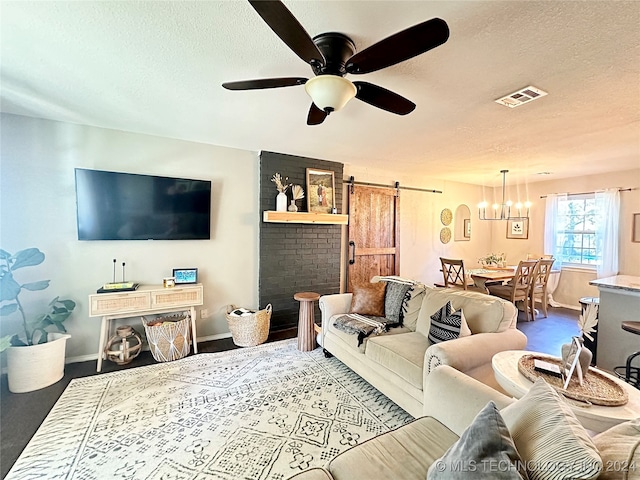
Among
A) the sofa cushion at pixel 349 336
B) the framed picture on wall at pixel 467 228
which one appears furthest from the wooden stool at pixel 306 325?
the framed picture on wall at pixel 467 228

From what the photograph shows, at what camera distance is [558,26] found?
143 cm

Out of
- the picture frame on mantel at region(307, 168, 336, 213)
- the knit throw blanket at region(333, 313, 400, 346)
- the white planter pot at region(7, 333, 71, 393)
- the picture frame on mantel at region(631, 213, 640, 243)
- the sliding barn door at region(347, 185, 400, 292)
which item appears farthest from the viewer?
the sliding barn door at region(347, 185, 400, 292)

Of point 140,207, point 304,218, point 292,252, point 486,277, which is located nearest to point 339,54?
→ point 304,218

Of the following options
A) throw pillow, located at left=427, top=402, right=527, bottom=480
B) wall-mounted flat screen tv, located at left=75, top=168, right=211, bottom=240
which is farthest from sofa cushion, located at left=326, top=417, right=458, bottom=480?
wall-mounted flat screen tv, located at left=75, top=168, right=211, bottom=240

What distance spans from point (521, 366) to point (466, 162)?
3498 millimetres

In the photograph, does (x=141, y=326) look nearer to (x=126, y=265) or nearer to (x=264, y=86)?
(x=126, y=265)

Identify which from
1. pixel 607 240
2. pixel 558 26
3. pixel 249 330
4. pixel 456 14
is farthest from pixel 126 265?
pixel 607 240

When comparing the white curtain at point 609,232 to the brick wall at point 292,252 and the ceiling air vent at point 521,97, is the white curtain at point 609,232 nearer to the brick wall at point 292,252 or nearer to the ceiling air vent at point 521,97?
the ceiling air vent at point 521,97

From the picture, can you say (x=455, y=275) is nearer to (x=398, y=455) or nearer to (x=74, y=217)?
(x=398, y=455)

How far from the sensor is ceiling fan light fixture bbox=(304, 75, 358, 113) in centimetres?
145

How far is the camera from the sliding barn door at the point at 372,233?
468 cm

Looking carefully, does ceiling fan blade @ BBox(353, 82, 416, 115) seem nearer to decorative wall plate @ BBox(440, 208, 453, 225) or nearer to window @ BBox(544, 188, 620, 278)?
decorative wall plate @ BBox(440, 208, 453, 225)

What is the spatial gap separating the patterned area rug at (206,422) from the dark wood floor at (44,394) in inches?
3.2

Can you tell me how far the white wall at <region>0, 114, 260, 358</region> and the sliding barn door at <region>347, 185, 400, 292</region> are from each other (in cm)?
170
